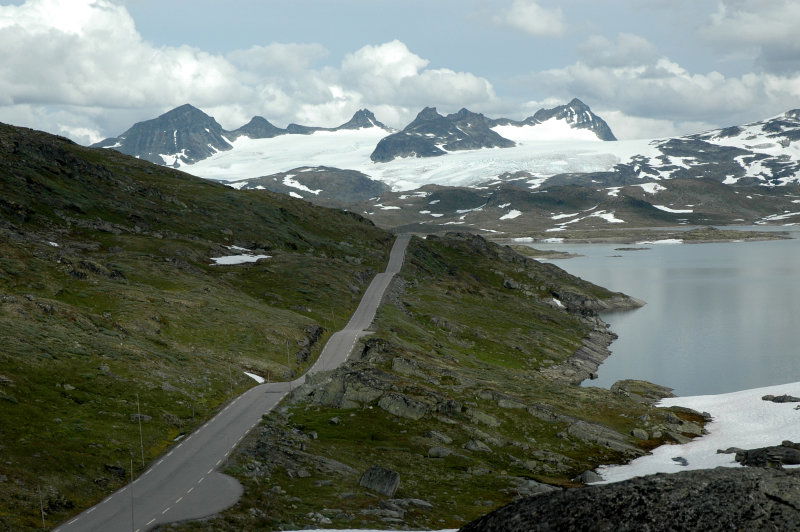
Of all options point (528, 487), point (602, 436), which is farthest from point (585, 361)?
point (528, 487)

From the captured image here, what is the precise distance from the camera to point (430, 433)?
5850 cm

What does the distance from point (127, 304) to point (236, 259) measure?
1955 inches

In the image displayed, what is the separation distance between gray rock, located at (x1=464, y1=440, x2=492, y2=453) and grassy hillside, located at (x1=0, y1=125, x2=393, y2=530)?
834 inches

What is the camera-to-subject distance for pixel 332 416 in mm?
59781

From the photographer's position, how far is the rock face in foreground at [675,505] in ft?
53.0

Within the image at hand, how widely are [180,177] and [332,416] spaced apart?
15327 cm

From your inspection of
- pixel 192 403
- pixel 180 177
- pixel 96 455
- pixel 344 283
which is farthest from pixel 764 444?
pixel 180 177

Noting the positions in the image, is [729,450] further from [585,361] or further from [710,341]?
[710,341]

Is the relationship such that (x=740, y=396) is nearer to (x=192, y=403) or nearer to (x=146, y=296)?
(x=192, y=403)

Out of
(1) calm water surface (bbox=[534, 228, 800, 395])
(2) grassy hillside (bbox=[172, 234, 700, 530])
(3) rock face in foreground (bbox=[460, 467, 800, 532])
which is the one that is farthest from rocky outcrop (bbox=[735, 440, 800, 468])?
(1) calm water surface (bbox=[534, 228, 800, 395])

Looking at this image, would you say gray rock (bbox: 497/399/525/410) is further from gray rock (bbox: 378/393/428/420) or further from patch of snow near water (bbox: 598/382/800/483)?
patch of snow near water (bbox: 598/382/800/483)

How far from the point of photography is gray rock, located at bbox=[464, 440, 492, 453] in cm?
5788

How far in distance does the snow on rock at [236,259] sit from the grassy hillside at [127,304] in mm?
1878

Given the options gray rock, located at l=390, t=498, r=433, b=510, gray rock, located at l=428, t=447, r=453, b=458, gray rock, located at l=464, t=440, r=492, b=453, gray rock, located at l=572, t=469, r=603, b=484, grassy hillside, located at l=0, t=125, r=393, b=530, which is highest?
grassy hillside, located at l=0, t=125, r=393, b=530
